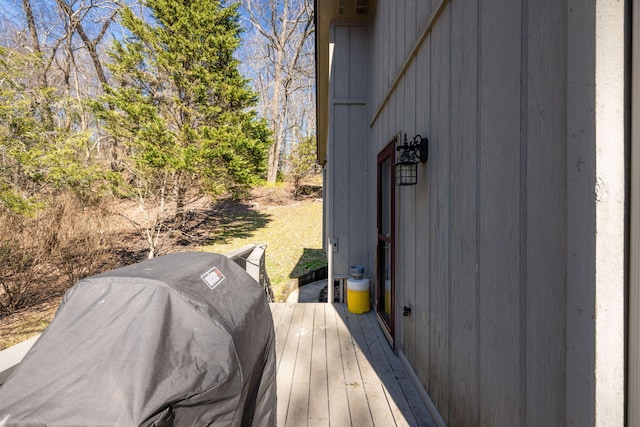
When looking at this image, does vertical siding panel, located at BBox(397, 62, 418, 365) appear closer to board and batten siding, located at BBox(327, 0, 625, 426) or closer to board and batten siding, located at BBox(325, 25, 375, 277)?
board and batten siding, located at BBox(327, 0, 625, 426)

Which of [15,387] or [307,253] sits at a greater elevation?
[15,387]

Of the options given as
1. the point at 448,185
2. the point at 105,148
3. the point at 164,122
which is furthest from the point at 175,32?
the point at 448,185

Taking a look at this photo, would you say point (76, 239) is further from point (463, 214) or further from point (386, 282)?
point (463, 214)

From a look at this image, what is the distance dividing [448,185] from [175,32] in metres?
12.0

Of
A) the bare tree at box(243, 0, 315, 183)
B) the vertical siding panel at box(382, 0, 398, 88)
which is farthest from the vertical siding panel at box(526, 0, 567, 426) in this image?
the bare tree at box(243, 0, 315, 183)

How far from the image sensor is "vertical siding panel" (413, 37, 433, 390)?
2.23m

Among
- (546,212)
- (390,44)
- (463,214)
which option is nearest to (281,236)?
(390,44)

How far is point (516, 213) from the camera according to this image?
122 centimetres

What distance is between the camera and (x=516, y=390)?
1215 millimetres

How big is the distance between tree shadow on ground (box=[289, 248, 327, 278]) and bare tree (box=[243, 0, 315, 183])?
7799 millimetres

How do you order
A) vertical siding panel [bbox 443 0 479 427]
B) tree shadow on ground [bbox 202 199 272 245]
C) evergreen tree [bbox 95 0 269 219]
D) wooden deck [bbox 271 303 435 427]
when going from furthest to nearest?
tree shadow on ground [bbox 202 199 272 245] < evergreen tree [bbox 95 0 269 219] < wooden deck [bbox 271 303 435 427] < vertical siding panel [bbox 443 0 479 427]

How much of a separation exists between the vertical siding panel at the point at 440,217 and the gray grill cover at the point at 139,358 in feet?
3.92

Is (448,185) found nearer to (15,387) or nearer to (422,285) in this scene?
(422,285)

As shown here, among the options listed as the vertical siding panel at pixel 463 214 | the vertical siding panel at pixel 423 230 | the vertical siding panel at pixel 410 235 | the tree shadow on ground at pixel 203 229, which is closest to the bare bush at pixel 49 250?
the tree shadow on ground at pixel 203 229
